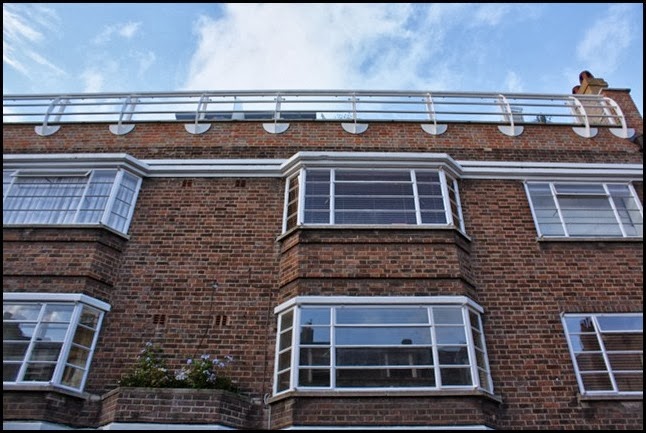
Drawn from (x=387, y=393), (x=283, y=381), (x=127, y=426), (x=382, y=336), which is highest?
(x=382, y=336)

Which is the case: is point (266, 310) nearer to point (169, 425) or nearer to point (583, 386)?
point (169, 425)

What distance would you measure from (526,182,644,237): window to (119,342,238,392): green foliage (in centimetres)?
660

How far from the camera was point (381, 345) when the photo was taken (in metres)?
8.41

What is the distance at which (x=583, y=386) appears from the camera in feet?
27.6

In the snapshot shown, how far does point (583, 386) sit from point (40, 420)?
8.46 metres

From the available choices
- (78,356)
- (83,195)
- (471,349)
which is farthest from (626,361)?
(83,195)

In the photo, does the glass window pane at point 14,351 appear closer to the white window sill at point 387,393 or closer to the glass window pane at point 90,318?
the glass window pane at point 90,318

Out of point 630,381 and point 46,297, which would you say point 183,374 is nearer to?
point 46,297

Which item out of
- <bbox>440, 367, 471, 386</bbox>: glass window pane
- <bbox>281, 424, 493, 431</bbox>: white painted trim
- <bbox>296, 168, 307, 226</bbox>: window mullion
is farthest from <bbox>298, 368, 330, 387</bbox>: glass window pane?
<bbox>296, 168, 307, 226</bbox>: window mullion

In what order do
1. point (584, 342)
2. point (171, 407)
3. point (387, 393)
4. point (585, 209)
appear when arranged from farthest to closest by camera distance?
point (585, 209), point (584, 342), point (387, 393), point (171, 407)

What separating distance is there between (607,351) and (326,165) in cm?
612

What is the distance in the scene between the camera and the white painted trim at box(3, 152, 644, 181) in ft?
35.1

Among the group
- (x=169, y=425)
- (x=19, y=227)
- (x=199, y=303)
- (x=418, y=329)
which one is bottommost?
(x=169, y=425)

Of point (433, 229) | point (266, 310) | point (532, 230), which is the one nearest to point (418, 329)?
point (433, 229)
